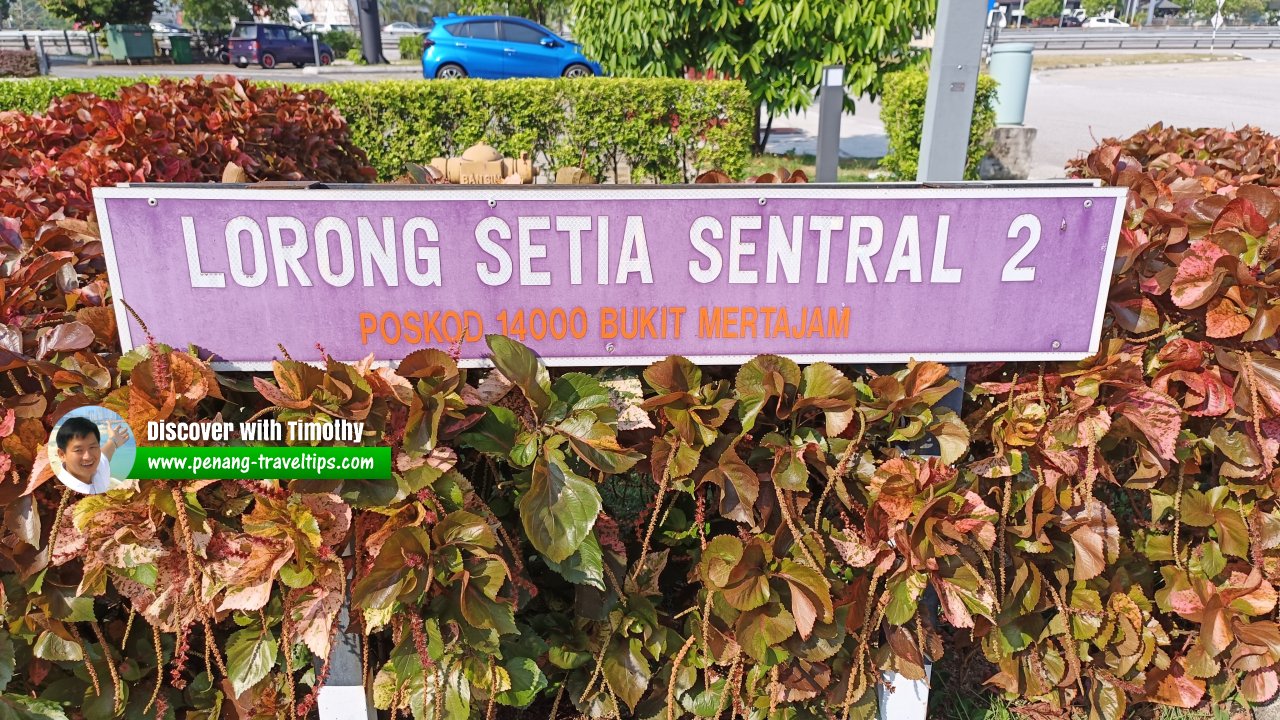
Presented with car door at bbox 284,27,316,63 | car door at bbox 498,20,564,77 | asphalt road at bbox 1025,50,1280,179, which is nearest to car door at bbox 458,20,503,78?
car door at bbox 498,20,564,77

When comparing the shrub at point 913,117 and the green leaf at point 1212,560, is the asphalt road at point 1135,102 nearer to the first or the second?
the shrub at point 913,117

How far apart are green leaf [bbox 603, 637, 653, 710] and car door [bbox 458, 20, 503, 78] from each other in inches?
738

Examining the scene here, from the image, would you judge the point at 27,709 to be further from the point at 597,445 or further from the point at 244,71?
the point at 244,71

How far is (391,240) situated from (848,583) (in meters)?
1.22

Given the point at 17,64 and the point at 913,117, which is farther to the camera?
the point at 17,64

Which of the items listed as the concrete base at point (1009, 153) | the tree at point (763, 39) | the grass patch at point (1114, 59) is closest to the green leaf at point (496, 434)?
the tree at point (763, 39)

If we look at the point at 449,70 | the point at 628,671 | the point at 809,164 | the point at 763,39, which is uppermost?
the point at 763,39

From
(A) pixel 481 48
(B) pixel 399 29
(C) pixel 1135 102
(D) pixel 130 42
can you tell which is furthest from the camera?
(B) pixel 399 29

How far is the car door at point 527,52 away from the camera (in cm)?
1909

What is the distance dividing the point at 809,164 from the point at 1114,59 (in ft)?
99.1

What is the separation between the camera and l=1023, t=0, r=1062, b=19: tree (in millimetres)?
72625

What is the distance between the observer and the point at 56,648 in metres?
1.63

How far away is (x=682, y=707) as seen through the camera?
74.7 inches

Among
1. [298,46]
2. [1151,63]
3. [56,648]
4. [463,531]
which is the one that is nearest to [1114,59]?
[1151,63]
